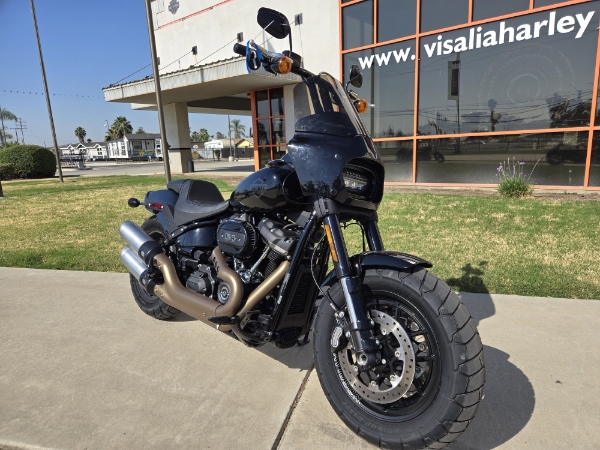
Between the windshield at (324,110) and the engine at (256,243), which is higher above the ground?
the windshield at (324,110)

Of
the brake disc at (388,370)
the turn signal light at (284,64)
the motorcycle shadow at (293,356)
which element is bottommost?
the motorcycle shadow at (293,356)

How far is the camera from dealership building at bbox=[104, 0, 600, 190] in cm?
973

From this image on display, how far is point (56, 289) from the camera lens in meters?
4.13

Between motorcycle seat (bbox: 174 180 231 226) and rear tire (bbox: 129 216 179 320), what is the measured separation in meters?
0.39

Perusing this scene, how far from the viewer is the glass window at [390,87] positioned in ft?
39.5

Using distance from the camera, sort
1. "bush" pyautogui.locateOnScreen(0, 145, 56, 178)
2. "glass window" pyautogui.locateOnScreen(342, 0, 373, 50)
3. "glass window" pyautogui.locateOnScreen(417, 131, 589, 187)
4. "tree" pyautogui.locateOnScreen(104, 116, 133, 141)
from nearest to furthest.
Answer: "glass window" pyautogui.locateOnScreen(417, 131, 589, 187) → "glass window" pyautogui.locateOnScreen(342, 0, 373, 50) → "bush" pyautogui.locateOnScreen(0, 145, 56, 178) → "tree" pyautogui.locateOnScreen(104, 116, 133, 141)

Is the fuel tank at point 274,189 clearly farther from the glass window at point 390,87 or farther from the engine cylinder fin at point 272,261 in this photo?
the glass window at point 390,87

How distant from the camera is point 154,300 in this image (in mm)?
3508

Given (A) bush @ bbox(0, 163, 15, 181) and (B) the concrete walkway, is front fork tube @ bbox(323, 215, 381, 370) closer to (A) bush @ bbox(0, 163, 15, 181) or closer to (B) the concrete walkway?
(B) the concrete walkway

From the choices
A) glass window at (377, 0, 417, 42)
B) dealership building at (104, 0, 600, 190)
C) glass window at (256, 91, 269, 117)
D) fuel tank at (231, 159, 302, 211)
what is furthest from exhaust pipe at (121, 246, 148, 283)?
glass window at (256, 91, 269, 117)

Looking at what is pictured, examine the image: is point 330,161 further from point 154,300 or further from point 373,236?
point 154,300

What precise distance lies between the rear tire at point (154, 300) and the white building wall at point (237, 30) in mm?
11952

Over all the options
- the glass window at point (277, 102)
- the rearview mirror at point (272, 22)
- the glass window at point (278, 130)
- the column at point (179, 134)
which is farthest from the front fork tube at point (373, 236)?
the column at point (179, 134)

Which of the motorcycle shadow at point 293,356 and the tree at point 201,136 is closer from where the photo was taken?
the motorcycle shadow at point 293,356
